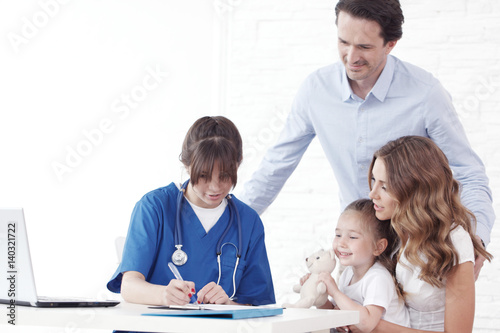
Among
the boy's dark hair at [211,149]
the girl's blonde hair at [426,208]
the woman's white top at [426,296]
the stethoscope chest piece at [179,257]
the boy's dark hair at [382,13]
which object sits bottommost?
the woman's white top at [426,296]

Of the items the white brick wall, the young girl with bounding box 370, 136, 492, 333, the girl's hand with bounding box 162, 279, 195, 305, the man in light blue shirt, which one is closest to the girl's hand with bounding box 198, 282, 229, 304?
the girl's hand with bounding box 162, 279, 195, 305

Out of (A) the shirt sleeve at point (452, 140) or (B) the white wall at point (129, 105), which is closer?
(A) the shirt sleeve at point (452, 140)

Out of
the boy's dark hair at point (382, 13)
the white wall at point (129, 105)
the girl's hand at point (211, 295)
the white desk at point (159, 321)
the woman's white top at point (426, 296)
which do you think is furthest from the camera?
the white wall at point (129, 105)

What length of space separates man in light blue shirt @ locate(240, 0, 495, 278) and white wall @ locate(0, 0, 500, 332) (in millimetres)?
1174

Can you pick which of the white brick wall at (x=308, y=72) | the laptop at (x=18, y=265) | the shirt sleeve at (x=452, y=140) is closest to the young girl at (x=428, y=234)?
the shirt sleeve at (x=452, y=140)

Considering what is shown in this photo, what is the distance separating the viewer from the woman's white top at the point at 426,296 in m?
1.69

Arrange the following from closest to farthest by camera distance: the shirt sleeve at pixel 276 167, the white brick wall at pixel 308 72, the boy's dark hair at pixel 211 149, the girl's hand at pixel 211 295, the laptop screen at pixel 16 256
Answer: the laptop screen at pixel 16 256, the girl's hand at pixel 211 295, the boy's dark hair at pixel 211 149, the shirt sleeve at pixel 276 167, the white brick wall at pixel 308 72

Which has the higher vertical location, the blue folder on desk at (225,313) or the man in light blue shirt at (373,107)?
the man in light blue shirt at (373,107)

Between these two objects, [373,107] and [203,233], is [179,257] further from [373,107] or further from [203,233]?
[373,107]

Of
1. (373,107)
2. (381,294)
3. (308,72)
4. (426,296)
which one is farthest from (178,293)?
(308,72)

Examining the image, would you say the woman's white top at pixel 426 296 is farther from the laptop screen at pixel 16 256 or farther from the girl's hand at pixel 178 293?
the laptop screen at pixel 16 256

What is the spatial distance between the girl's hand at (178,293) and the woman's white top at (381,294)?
497mm

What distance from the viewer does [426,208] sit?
5.71 feet

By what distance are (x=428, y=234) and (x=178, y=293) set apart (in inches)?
27.3
